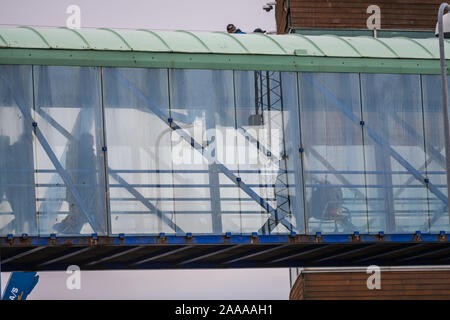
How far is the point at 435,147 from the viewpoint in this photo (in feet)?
127

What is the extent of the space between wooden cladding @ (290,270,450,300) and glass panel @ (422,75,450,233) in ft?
50.0

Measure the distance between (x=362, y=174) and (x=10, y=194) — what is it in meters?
10.7

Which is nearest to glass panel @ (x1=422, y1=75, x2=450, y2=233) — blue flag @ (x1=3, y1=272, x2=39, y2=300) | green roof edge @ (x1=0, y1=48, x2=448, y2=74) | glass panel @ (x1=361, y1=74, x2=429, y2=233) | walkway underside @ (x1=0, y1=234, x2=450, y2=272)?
glass panel @ (x1=361, y1=74, x2=429, y2=233)

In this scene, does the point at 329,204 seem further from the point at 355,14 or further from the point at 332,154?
the point at 355,14

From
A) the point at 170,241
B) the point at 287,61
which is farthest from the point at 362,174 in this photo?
the point at 170,241

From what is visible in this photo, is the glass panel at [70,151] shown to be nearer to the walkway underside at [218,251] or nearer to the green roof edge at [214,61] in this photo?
the green roof edge at [214,61]

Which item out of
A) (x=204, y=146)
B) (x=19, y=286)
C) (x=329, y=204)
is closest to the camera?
(x=204, y=146)

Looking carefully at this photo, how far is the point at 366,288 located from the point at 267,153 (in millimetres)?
18745

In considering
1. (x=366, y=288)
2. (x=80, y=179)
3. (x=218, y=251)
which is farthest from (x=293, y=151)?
(x=366, y=288)

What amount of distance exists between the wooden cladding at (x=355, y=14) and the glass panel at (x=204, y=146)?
803 inches

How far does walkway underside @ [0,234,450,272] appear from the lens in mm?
35094

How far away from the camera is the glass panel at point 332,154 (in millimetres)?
37094

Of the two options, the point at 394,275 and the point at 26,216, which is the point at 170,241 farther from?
the point at 394,275

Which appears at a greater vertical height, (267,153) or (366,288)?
Answer: (267,153)
